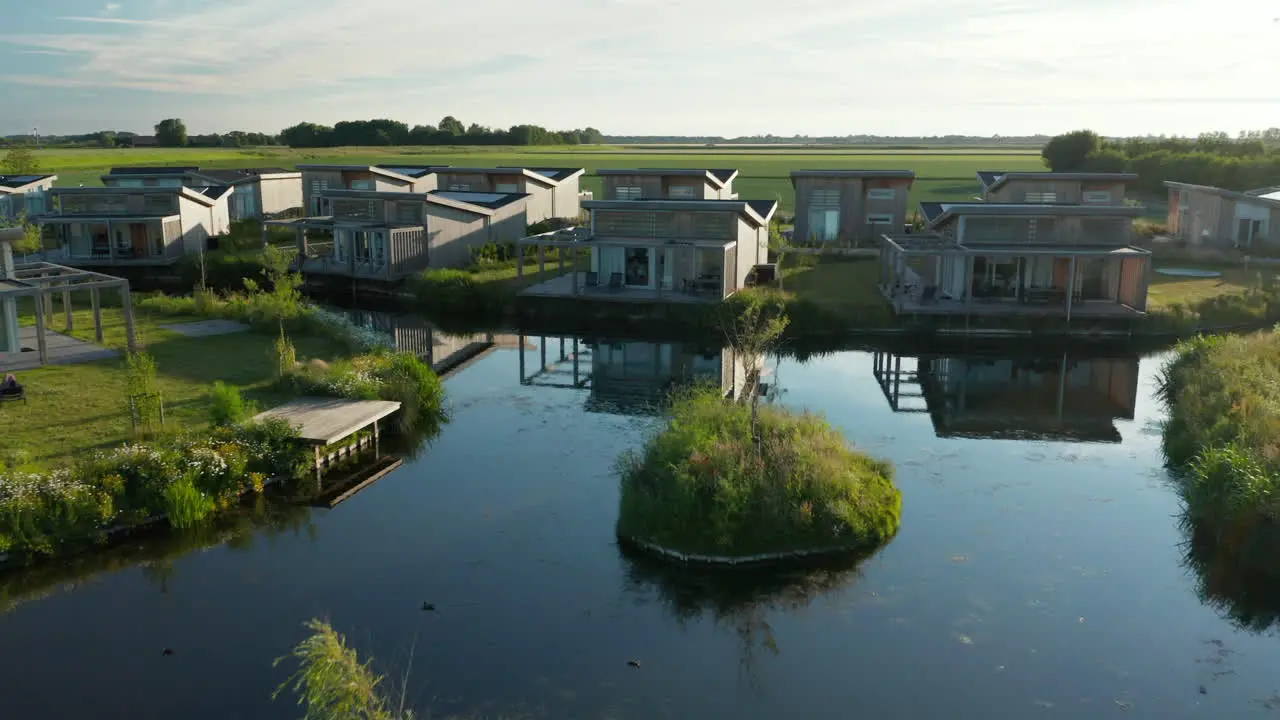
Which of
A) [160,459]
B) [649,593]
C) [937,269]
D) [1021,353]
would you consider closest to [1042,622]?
[649,593]

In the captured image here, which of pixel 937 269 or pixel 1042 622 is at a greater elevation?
pixel 937 269

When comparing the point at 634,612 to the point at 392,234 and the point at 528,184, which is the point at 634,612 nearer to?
the point at 392,234

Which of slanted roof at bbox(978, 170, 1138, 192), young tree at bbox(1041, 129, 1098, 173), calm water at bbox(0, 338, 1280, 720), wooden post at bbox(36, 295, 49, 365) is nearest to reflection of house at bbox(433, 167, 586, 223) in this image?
slanted roof at bbox(978, 170, 1138, 192)

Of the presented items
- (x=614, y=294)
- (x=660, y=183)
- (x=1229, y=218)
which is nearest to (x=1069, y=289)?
(x=614, y=294)

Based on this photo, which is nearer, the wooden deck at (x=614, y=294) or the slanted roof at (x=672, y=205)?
the wooden deck at (x=614, y=294)

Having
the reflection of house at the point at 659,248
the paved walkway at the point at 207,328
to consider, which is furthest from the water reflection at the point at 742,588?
the reflection of house at the point at 659,248

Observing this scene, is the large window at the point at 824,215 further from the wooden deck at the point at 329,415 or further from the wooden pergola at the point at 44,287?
the wooden deck at the point at 329,415

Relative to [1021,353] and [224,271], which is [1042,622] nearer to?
[1021,353]
